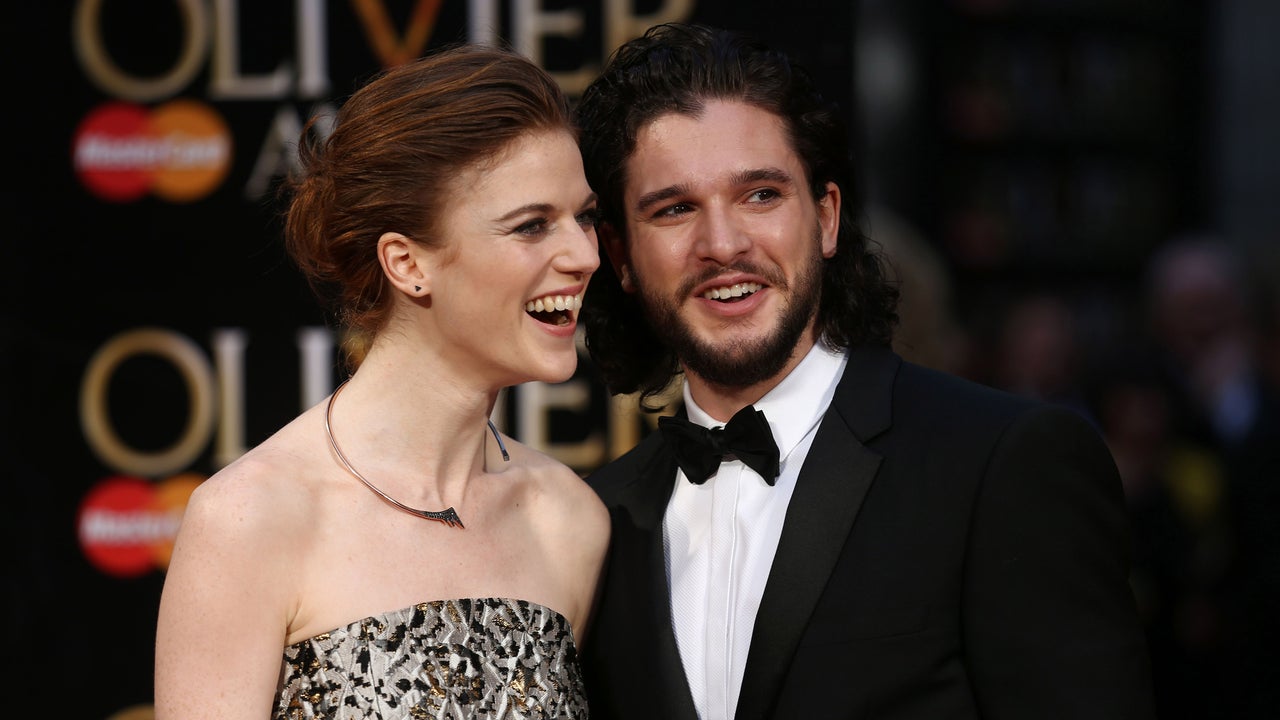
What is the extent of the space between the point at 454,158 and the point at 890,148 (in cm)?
674

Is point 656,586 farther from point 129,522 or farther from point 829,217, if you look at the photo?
point 129,522

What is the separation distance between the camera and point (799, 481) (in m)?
2.44

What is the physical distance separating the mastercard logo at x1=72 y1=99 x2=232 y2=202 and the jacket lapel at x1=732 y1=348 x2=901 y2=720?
6.40ft

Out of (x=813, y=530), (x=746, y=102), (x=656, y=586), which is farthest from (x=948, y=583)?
(x=746, y=102)

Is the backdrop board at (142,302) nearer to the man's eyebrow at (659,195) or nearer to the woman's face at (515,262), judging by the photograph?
the man's eyebrow at (659,195)

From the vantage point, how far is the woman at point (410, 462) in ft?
7.18

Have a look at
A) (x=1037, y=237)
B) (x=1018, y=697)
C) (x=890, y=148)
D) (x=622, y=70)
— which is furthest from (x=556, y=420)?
(x=1037, y=237)

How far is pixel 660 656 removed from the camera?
245 centimetres

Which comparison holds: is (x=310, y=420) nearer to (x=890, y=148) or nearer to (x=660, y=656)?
(x=660, y=656)

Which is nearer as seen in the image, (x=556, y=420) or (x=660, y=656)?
(x=660, y=656)

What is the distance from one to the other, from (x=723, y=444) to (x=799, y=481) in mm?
181

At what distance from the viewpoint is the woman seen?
86.1 inches

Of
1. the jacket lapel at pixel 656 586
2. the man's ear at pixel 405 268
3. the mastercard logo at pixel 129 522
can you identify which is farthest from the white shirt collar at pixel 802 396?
the mastercard logo at pixel 129 522

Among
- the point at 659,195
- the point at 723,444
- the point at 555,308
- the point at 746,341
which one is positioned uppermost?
the point at 659,195
